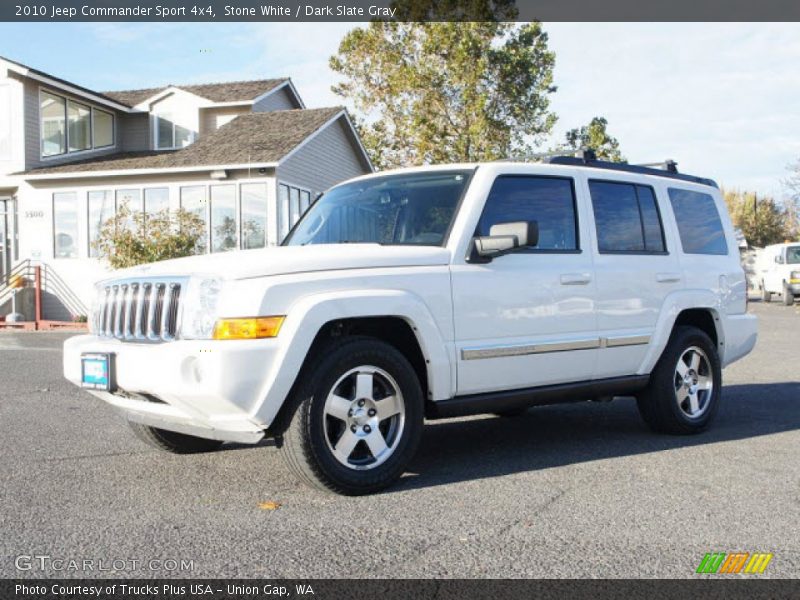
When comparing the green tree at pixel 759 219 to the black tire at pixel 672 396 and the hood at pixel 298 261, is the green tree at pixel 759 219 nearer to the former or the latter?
the black tire at pixel 672 396

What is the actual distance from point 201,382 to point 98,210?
19.0 metres

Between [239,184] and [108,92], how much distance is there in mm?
10701

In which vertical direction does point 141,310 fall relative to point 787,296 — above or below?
above

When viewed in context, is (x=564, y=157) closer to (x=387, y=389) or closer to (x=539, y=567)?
(x=387, y=389)

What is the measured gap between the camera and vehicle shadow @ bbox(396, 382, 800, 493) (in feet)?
18.0

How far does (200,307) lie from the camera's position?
4.45 m

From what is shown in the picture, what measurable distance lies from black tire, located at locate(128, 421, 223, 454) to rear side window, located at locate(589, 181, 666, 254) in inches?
120

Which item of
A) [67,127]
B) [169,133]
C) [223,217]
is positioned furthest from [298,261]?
[169,133]

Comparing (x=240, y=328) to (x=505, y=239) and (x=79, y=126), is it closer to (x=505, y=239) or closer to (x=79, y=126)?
(x=505, y=239)

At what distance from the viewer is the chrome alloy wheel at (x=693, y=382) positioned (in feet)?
21.4

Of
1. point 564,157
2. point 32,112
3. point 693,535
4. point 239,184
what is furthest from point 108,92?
point 693,535

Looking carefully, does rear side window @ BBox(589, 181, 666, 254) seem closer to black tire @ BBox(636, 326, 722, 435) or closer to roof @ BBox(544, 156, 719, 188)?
roof @ BBox(544, 156, 719, 188)

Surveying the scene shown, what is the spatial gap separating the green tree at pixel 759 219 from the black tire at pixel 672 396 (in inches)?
2765

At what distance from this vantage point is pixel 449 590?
3336 mm
